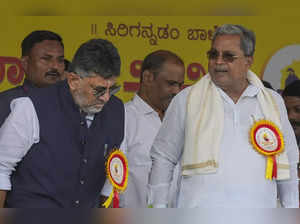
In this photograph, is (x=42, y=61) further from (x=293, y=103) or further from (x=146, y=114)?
(x=293, y=103)

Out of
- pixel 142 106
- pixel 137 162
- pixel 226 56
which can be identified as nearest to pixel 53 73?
pixel 142 106

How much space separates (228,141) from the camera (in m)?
3.37

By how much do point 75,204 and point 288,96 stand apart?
2556mm

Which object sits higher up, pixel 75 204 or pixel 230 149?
pixel 230 149

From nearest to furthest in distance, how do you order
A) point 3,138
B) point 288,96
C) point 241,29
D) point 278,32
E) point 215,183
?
1. point 3,138
2. point 215,183
3. point 241,29
4. point 288,96
5. point 278,32

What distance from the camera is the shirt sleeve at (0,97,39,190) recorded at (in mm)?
2984

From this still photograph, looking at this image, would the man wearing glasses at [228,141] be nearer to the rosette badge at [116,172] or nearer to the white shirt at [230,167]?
the white shirt at [230,167]

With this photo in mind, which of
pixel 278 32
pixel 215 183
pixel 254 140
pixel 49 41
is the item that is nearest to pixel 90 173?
pixel 215 183

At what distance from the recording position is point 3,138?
9.84 ft

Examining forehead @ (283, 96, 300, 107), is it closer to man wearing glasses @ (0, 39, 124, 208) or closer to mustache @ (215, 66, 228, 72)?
mustache @ (215, 66, 228, 72)

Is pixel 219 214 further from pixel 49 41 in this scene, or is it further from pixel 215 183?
pixel 49 41

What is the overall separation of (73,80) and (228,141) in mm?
795

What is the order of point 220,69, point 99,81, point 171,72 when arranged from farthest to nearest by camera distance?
1. point 171,72
2. point 220,69
3. point 99,81

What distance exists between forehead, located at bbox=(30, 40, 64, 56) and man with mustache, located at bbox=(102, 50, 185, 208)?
0.58 metres
